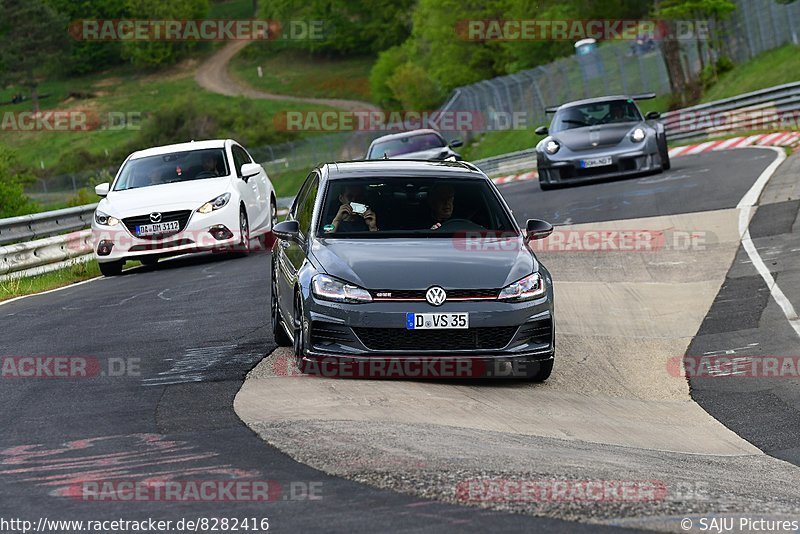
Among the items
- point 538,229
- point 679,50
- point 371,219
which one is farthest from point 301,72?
point 538,229

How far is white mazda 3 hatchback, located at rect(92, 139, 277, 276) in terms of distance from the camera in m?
19.2

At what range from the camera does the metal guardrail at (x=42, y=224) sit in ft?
69.4

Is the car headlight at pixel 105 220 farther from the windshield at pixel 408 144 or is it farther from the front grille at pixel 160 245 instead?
the windshield at pixel 408 144

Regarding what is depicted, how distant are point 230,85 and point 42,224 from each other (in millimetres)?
114606

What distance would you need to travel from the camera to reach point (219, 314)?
1379 cm

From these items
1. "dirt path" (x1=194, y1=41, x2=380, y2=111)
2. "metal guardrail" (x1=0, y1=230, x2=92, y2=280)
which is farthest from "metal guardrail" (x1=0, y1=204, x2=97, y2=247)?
"dirt path" (x1=194, y1=41, x2=380, y2=111)

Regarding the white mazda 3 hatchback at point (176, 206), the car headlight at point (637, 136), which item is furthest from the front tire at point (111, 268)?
the car headlight at point (637, 136)

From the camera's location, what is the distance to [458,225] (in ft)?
34.7

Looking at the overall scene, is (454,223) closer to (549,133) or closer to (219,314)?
(219,314)

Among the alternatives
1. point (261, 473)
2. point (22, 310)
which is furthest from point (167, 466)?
point (22, 310)

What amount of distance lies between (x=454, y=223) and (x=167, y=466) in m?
4.29

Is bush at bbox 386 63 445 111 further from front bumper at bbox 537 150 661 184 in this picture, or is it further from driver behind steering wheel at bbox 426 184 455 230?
driver behind steering wheel at bbox 426 184 455 230

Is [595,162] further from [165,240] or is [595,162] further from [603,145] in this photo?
[165,240]

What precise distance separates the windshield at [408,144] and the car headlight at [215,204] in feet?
33.7
